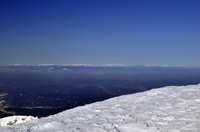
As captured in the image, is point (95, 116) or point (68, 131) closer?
point (68, 131)

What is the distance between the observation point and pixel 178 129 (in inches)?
250

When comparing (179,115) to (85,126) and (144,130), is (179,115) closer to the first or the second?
(144,130)

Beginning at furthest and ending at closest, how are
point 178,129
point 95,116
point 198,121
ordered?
point 95,116 < point 198,121 < point 178,129

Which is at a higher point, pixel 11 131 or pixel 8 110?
pixel 11 131

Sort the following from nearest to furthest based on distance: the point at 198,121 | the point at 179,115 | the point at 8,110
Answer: the point at 198,121 → the point at 179,115 → the point at 8,110

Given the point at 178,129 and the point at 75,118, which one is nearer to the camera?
the point at 178,129

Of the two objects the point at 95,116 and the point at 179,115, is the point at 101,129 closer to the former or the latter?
the point at 95,116

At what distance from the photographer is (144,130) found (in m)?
6.45

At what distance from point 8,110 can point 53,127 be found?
100168mm

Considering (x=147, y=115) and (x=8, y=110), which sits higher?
(x=147, y=115)

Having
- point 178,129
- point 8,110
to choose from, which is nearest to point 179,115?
point 178,129

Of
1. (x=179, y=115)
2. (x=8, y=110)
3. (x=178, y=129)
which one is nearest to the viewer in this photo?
(x=178, y=129)

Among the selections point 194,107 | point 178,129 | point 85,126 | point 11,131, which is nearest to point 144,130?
point 178,129

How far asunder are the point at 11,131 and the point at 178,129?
666 centimetres
